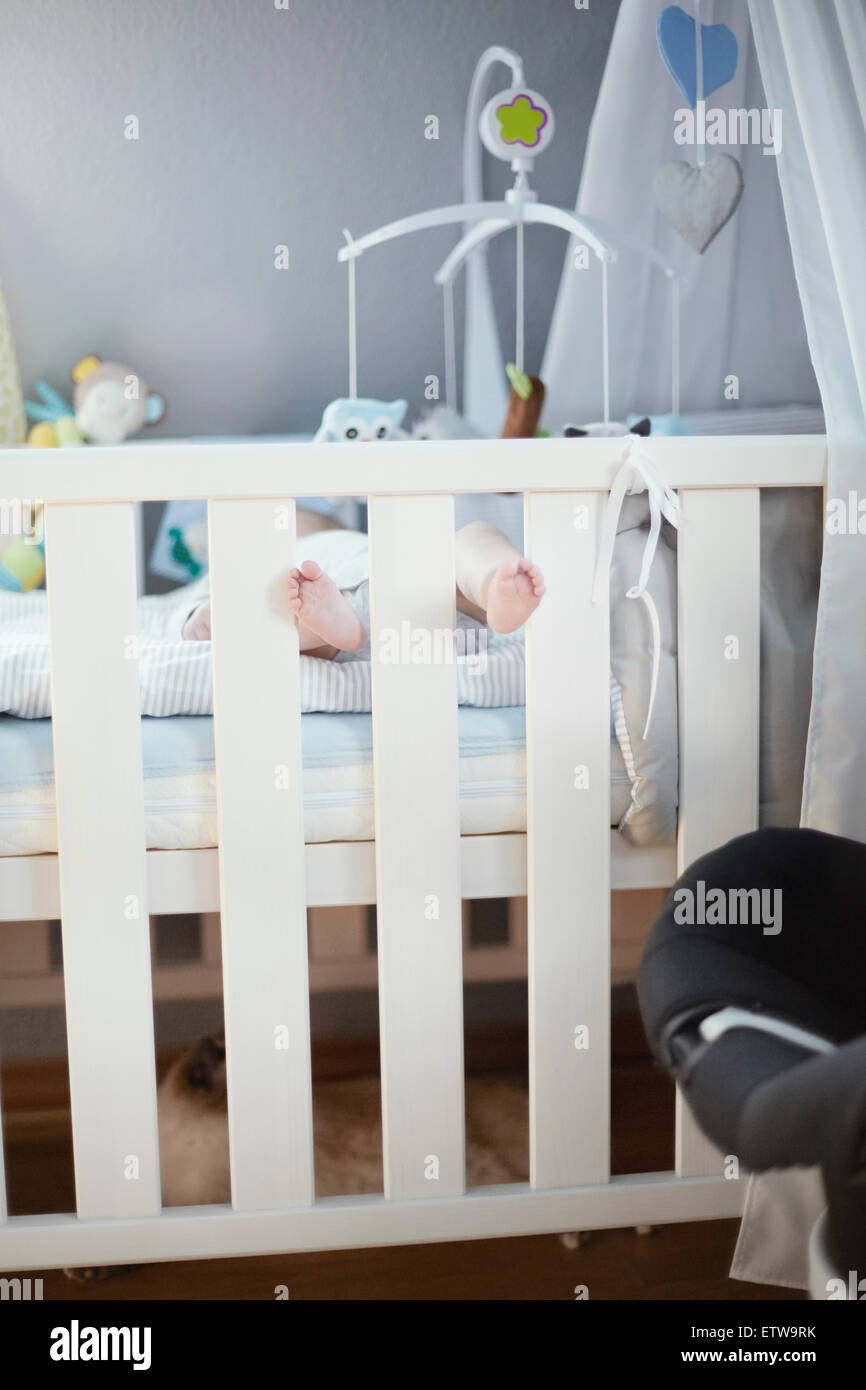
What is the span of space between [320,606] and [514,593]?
6.7 inches

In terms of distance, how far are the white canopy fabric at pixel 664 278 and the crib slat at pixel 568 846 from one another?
86cm

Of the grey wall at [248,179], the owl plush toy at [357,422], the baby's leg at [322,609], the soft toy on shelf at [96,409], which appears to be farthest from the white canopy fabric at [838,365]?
the soft toy on shelf at [96,409]

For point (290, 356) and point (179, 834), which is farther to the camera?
point (290, 356)

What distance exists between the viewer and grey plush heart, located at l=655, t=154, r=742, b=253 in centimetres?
146

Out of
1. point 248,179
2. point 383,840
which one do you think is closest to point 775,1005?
point 383,840

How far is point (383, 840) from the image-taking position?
3.24 ft

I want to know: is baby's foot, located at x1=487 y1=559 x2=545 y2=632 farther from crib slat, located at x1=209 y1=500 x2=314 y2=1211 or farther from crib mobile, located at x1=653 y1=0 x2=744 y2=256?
crib mobile, located at x1=653 y1=0 x2=744 y2=256

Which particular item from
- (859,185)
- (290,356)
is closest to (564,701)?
(859,185)

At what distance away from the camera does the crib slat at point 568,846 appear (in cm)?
98

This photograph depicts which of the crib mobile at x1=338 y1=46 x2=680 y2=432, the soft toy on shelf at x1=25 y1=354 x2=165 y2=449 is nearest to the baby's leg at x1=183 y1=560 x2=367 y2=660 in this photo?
the crib mobile at x1=338 y1=46 x2=680 y2=432
